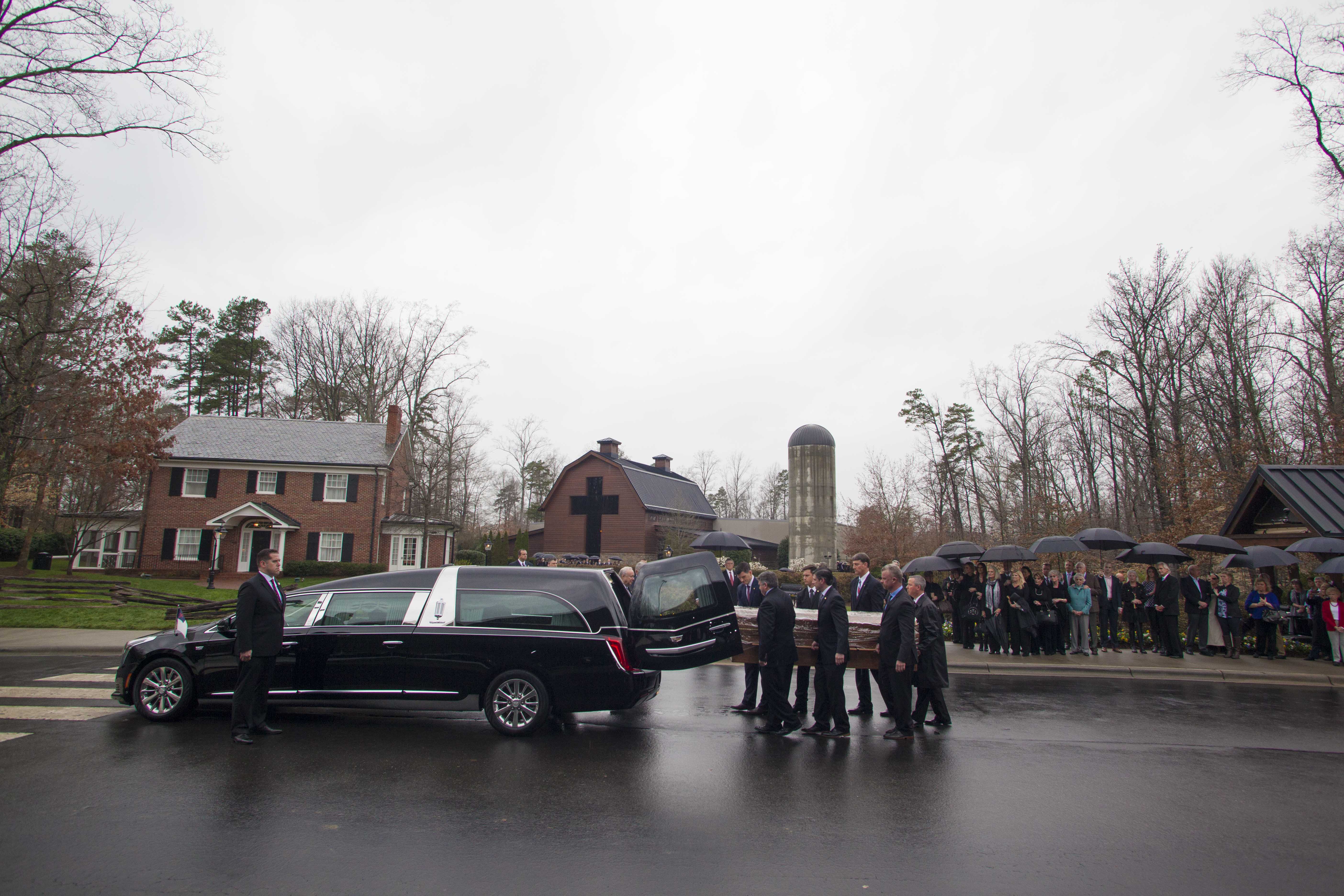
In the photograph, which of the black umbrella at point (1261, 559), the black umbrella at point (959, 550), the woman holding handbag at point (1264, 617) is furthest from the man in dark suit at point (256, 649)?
the woman holding handbag at point (1264, 617)

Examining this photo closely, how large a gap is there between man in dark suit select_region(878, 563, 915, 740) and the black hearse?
2007 millimetres

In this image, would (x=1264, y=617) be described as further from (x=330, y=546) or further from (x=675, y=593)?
Answer: (x=330, y=546)

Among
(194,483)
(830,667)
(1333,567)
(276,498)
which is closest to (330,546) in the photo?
(276,498)

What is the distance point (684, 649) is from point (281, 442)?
3538 cm

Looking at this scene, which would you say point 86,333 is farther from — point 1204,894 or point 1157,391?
point 1157,391

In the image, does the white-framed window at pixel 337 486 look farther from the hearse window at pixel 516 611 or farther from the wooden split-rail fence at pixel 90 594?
the hearse window at pixel 516 611

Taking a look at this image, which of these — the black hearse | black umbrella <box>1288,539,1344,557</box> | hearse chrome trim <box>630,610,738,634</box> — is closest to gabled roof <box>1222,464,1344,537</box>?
black umbrella <box>1288,539,1344,557</box>

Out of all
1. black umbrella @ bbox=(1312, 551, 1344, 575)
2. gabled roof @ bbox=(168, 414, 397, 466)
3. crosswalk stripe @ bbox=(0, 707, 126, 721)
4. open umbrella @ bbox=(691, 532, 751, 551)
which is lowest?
crosswalk stripe @ bbox=(0, 707, 126, 721)

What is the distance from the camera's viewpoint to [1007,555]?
14.7 meters

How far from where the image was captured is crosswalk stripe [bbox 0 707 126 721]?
798 cm

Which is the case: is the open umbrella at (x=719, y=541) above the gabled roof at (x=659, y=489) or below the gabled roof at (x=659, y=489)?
below

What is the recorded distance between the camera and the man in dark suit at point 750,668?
9.20 m

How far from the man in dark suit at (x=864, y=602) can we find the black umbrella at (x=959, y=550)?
5.90 meters

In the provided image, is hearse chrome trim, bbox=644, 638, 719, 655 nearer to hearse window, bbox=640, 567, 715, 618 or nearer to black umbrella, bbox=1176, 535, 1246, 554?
hearse window, bbox=640, 567, 715, 618
